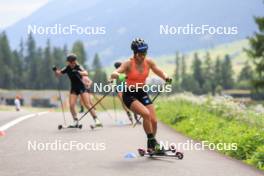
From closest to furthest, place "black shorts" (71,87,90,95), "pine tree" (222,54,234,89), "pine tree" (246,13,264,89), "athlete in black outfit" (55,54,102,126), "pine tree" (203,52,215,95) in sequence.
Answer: "athlete in black outfit" (55,54,102,126) < "black shorts" (71,87,90,95) < "pine tree" (246,13,264,89) < "pine tree" (203,52,215,95) < "pine tree" (222,54,234,89)

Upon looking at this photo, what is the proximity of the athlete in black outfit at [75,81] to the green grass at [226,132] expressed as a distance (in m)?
2.71

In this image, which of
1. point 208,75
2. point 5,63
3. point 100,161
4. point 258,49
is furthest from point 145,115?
point 208,75

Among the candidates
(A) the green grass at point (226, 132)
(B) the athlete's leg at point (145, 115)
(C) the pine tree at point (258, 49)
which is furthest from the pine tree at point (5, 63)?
(B) the athlete's leg at point (145, 115)

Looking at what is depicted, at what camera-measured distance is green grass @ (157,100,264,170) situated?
1024cm

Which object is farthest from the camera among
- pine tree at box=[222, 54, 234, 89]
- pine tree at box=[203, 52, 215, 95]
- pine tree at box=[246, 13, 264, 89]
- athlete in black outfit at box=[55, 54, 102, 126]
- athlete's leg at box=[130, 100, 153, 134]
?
pine tree at box=[222, 54, 234, 89]

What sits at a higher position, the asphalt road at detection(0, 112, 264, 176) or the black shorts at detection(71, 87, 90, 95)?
the black shorts at detection(71, 87, 90, 95)

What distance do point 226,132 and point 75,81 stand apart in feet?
17.3

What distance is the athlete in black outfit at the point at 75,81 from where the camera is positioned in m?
16.2

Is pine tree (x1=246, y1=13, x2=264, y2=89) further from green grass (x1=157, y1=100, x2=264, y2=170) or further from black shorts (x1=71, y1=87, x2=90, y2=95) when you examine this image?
black shorts (x1=71, y1=87, x2=90, y2=95)

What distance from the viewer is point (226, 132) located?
511 inches

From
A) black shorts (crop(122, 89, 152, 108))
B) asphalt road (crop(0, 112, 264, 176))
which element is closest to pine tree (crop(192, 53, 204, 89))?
asphalt road (crop(0, 112, 264, 176))

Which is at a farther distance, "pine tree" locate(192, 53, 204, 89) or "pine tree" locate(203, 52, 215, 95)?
→ "pine tree" locate(192, 53, 204, 89)

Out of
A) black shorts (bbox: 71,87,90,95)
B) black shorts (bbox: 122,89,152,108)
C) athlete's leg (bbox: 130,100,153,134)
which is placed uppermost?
black shorts (bbox: 71,87,90,95)

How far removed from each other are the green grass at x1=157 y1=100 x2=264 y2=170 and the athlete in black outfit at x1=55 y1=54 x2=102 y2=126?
271 centimetres
